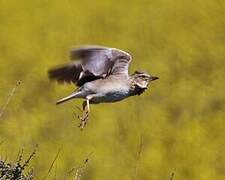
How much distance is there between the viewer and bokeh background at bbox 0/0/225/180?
1547 centimetres

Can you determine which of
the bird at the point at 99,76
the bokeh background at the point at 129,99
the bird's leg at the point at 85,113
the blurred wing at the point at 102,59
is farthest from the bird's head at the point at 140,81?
the bokeh background at the point at 129,99

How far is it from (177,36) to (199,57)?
2.49 ft

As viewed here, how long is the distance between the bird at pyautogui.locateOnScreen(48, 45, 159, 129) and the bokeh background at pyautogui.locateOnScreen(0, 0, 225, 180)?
17.8 feet

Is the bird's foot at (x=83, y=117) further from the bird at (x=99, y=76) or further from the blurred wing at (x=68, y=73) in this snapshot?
the blurred wing at (x=68, y=73)

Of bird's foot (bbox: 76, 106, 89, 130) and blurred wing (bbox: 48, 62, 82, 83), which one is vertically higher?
blurred wing (bbox: 48, 62, 82, 83)

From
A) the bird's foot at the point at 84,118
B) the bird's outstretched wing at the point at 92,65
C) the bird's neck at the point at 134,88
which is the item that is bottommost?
the bird's foot at the point at 84,118

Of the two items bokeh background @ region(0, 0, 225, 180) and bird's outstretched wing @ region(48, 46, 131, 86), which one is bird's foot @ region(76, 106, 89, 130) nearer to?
bird's outstretched wing @ region(48, 46, 131, 86)

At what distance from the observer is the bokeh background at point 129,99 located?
1547 centimetres

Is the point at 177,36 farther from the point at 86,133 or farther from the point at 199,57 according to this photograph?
the point at 86,133

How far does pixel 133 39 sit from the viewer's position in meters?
18.5

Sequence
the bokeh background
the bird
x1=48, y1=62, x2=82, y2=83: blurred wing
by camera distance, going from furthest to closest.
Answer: the bokeh background, x1=48, y1=62, x2=82, y2=83: blurred wing, the bird

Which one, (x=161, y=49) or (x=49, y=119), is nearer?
(x=49, y=119)

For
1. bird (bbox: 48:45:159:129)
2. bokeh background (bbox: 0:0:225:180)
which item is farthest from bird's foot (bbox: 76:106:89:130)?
bokeh background (bbox: 0:0:225:180)

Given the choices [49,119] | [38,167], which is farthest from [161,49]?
[38,167]
